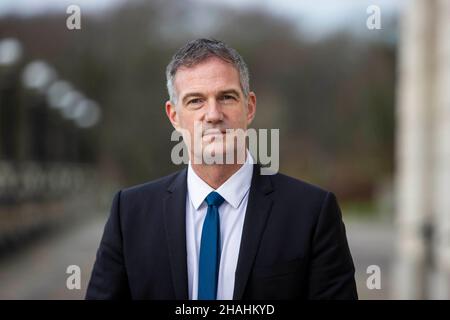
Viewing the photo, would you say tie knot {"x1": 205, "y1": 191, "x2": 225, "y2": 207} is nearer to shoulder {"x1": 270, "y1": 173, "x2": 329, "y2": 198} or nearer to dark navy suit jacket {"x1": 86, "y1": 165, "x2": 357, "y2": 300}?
dark navy suit jacket {"x1": 86, "y1": 165, "x2": 357, "y2": 300}

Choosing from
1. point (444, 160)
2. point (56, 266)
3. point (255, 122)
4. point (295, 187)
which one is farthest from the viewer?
point (255, 122)

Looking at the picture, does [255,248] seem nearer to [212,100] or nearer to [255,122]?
[212,100]

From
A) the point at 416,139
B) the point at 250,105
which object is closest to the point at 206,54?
the point at 250,105

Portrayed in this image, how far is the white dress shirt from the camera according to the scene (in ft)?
6.47

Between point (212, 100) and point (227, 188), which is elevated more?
point (212, 100)

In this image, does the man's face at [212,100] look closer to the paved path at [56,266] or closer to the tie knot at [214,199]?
the tie knot at [214,199]

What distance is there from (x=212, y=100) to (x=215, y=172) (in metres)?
0.22

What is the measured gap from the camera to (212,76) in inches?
74.8

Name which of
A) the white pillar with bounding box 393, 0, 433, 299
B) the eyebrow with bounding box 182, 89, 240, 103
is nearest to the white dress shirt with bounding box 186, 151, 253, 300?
the eyebrow with bounding box 182, 89, 240, 103

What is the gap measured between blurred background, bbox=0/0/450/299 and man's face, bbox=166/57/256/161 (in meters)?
0.51

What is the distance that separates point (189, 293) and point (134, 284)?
0.16 meters

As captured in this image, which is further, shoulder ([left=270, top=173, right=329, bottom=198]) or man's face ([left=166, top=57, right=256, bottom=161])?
shoulder ([left=270, top=173, right=329, bottom=198])

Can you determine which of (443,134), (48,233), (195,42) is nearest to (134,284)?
(195,42)

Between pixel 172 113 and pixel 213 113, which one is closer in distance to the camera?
pixel 213 113
